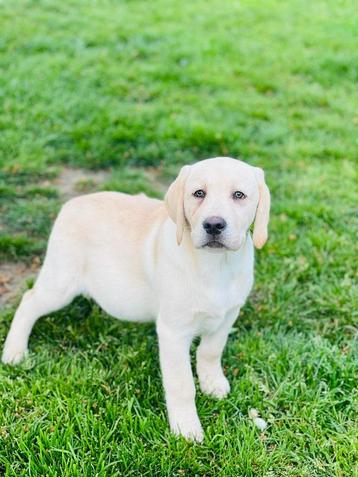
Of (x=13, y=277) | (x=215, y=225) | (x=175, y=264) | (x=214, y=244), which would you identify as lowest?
(x=13, y=277)

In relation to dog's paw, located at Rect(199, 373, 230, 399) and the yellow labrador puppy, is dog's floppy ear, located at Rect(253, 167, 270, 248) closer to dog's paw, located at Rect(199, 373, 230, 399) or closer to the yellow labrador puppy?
the yellow labrador puppy

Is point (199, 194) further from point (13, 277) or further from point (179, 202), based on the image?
point (13, 277)

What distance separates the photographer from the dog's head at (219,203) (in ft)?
9.21

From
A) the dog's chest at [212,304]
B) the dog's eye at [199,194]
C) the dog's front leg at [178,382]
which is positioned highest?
the dog's eye at [199,194]

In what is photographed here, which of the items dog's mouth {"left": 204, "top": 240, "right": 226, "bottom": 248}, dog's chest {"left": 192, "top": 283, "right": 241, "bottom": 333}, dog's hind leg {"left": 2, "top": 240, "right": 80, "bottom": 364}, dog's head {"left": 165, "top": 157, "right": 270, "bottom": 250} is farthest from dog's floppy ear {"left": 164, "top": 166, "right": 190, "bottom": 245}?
dog's hind leg {"left": 2, "top": 240, "right": 80, "bottom": 364}

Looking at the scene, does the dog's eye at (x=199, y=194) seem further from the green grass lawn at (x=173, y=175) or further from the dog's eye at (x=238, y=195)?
the green grass lawn at (x=173, y=175)

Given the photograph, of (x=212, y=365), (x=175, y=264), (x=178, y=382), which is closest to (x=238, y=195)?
(x=175, y=264)

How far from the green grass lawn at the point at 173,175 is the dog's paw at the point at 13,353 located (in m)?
0.08

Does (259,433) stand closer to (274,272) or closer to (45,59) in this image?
(274,272)

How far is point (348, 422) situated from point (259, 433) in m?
0.47

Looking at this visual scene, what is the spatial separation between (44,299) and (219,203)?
1.39 m

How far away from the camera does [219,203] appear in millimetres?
2828

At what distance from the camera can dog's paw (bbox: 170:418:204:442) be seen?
10.5 feet

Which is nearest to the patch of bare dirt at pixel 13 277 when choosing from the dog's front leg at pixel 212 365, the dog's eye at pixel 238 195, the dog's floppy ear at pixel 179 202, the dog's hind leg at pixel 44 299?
the dog's hind leg at pixel 44 299
